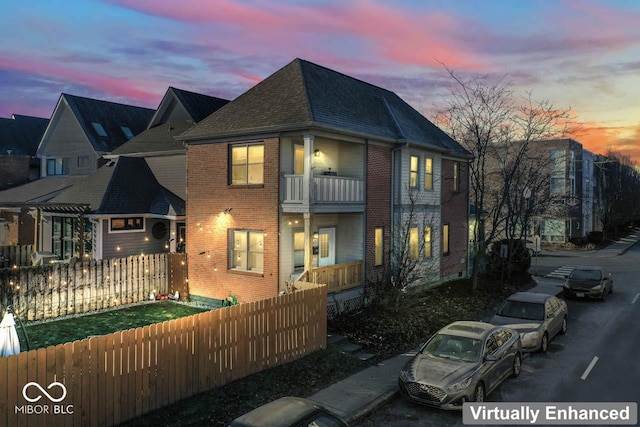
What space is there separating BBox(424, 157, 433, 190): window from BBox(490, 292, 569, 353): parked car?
8248 millimetres

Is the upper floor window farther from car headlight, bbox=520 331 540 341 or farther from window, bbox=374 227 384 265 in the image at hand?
car headlight, bbox=520 331 540 341

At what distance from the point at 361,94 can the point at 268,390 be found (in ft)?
52.1

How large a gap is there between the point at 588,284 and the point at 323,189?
14.9 metres

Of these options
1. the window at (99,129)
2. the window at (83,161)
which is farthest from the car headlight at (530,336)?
the window at (99,129)

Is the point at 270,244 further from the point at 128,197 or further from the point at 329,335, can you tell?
the point at 128,197

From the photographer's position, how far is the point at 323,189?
17047mm

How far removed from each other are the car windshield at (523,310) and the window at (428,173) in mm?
8495

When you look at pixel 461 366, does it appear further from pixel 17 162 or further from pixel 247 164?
pixel 17 162

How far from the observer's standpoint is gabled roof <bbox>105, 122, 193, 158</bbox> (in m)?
24.5

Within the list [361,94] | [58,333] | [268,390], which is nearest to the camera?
[268,390]

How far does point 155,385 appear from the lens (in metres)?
9.20

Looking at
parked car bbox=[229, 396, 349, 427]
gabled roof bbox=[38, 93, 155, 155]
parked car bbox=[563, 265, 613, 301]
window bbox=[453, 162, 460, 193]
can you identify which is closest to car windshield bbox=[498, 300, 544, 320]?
parked car bbox=[563, 265, 613, 301]

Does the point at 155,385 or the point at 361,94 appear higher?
the point at 361,94

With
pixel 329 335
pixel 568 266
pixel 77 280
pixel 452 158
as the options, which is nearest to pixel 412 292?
pixel 329 335
